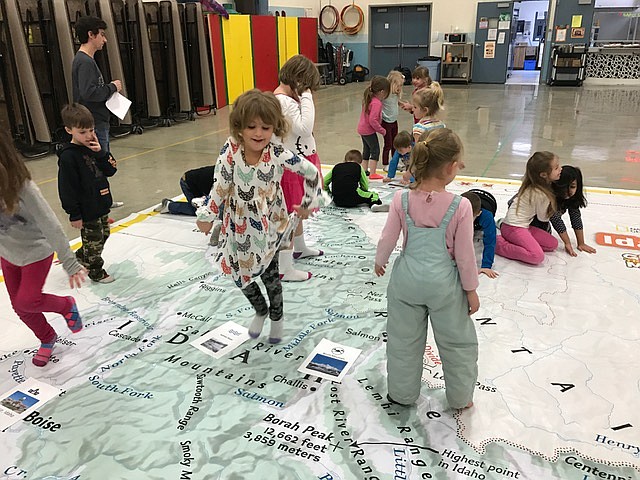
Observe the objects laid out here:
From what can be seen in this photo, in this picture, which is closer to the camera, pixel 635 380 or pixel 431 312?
pixel 431 312

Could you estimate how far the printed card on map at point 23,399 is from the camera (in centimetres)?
217

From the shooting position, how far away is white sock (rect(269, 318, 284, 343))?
261 cm

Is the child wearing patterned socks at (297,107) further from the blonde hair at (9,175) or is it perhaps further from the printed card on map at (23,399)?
the printed card on map at (23,399)

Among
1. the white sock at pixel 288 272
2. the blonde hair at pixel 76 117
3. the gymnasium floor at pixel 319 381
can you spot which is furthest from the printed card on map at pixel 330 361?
the blonde hair at pixel 76 117

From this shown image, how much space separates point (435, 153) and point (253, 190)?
0.82m

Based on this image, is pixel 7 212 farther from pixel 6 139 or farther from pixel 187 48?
pixel 187 48

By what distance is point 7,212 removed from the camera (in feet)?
6.80

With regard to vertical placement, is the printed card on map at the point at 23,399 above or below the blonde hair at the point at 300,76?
below

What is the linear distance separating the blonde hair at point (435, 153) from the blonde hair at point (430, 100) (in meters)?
2.71

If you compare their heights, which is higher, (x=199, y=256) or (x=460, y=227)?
(x=460, y=227)

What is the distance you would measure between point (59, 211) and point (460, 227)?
4.04 metres

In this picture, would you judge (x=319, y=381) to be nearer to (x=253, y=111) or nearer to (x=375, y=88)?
(x=253, y=111)

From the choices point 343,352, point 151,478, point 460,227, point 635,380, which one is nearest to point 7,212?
point 151,478

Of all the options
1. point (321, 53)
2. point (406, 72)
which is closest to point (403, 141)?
point (406, 72)
